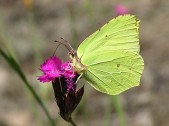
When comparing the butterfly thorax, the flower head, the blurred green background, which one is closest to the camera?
the flower head

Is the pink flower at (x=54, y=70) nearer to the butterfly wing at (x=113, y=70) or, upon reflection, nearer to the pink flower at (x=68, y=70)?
the pink flower at (x=68, y=70)

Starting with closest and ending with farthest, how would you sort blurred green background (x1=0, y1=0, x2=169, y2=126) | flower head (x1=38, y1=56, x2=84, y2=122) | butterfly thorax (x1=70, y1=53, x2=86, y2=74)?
flower head (x1=38, y1=56, x2=84, y2=122) < butterfly thorax (x1=70, y1=53, x2=86, y2=74) < blurred green background (x1=0, y1=0, x2=169, y2=126)

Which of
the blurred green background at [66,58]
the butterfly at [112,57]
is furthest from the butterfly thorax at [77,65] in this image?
the blurred green background at [66,58]

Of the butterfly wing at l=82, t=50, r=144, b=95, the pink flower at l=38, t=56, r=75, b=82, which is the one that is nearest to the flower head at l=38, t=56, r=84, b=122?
the pink flower at l=38, t=56, r=75, b=82

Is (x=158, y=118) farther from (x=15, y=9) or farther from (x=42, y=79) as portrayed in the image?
(x=15, y=9)

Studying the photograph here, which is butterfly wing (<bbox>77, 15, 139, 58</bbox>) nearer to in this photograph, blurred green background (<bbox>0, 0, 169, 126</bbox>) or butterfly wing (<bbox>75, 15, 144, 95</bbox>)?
butterfly wing (<bbox>75, 15, 144, 95</bbox>)
